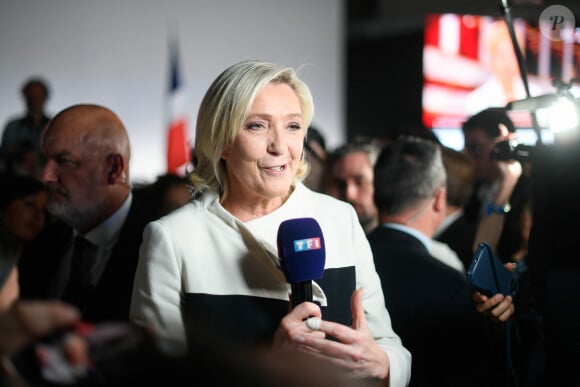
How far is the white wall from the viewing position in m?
6.76

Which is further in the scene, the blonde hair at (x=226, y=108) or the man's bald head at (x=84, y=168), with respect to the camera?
the man's bald head at (x=84, y=168)

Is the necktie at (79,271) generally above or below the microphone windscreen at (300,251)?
below

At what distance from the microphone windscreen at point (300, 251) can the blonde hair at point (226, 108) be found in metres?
0.28

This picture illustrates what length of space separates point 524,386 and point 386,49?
771 centimetres

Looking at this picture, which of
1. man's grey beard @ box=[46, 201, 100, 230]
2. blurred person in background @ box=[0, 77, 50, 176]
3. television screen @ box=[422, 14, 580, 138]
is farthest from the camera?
television screen @ box=[422, 14, 580, 138]

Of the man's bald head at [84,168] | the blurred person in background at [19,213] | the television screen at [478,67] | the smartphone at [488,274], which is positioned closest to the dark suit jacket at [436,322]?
the smartphone at [488,274]

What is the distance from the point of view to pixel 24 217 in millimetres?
2977

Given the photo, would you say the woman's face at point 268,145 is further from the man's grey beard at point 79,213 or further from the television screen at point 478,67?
the television screen at point 478,67

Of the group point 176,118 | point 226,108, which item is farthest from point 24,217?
point 176,118

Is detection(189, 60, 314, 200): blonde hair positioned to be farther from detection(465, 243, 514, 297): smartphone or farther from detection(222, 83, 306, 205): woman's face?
detection(465, 243, 514, 297): smartphone

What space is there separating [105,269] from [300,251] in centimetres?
78

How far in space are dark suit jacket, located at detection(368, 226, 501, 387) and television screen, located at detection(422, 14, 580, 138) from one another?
718 centimetres

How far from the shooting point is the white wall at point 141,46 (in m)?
6.76

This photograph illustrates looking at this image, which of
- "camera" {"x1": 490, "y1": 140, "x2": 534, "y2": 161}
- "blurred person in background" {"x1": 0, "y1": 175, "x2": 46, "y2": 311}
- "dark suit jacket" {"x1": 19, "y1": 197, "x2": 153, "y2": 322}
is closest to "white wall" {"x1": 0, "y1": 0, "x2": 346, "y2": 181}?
"blurred person in background" {"x1": 0, "y1": 175, "x2": 46, "y2": 311}
